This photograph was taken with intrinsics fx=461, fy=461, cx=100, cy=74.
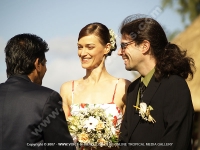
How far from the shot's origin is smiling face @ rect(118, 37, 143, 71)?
5.55 m

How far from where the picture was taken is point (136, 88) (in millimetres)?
5742

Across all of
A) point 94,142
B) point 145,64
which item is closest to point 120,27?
point 145,64

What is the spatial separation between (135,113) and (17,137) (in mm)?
1646

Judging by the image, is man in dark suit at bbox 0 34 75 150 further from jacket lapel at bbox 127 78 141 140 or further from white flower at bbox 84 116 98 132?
white flower at bbox 84 116 98 132

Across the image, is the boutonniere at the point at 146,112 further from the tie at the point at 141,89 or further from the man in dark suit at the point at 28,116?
the man in dark suit at the point at 28,116

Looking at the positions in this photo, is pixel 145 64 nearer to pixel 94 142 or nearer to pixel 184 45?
pixel 94 142

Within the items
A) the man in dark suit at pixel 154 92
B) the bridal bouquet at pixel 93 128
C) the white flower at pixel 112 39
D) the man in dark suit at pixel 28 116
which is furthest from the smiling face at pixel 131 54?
the man in dark suit at pixel 28 116

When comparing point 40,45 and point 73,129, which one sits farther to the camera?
point 73,129

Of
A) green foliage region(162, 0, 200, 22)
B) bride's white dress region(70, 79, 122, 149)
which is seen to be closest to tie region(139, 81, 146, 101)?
bride's white dress region(70, 79, 122, 149)

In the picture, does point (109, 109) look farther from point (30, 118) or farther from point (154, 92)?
point (30, 118)

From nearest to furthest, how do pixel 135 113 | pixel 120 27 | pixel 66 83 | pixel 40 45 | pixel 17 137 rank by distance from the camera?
pixel 17 137
pixel 40 45
pixel 135 113
pixel 120 27
pixel 66 83

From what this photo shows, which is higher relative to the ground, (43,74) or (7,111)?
(43,74)

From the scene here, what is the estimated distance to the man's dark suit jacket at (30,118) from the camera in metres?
4.41

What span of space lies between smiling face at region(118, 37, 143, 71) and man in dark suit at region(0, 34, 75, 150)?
138 cm
